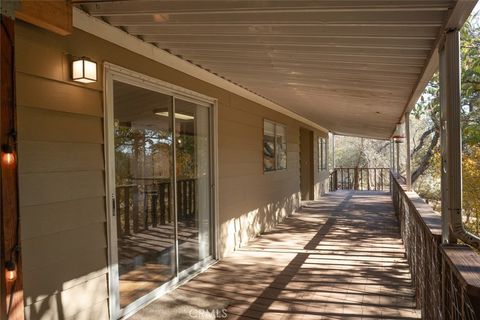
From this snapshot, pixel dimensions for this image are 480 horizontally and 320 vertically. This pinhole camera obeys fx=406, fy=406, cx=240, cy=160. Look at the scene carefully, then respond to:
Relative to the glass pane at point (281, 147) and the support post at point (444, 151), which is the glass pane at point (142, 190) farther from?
the glass pane at point (281, 147)

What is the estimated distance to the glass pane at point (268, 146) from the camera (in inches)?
281

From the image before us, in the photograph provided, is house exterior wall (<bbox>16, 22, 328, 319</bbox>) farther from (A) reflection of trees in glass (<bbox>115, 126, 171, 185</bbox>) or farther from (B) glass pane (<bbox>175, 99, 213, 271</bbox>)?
(B) glass pane (<bbox>175, 99, 213, 271</bbox>)

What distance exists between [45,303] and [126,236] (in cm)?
88

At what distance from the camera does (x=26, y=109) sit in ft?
7.70

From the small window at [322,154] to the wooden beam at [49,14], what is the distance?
1127 centimetres

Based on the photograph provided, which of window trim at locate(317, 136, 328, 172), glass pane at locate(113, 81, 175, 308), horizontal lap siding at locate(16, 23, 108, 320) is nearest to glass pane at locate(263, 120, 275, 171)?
glass pane at locate(113, 81, 175, 308)

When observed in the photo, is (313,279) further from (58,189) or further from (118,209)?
(58,189)

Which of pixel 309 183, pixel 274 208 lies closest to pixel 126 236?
pixel 274 208

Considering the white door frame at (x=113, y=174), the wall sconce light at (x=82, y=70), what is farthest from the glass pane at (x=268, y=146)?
the wall sconce light at (x=82, y=70)

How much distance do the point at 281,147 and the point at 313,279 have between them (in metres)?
4.41

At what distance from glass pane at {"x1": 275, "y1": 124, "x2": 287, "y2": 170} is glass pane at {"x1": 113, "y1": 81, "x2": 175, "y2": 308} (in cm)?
441

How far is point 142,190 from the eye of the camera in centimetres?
345

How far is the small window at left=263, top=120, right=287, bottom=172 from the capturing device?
23.7 ft

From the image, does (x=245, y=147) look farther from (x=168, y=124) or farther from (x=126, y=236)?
(x=126, y=236)
